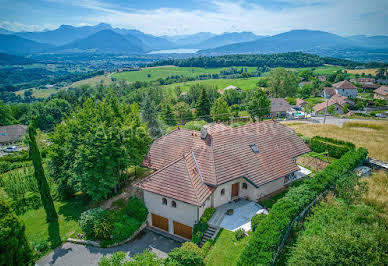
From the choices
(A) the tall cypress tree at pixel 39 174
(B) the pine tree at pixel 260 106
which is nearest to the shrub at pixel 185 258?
(A) the tall cypress tree at pixel 39 174

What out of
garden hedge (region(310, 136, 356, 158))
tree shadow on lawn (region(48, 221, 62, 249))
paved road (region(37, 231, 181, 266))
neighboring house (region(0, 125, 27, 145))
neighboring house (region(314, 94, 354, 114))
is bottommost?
neighboring house (region(0, 125, 27, 145))

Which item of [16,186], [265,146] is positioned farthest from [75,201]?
[265,146]

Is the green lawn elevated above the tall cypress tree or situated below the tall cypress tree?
below

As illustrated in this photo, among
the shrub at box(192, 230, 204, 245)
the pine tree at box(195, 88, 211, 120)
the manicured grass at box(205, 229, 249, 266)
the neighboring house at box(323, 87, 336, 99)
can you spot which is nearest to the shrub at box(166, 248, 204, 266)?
the manicured grass at box(205, 229, 249, 266)

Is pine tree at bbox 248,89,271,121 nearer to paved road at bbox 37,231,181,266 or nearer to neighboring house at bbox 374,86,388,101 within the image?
paved road at bbox 37,231,181,266

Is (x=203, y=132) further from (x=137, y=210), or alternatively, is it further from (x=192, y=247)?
(x=192, y=247)

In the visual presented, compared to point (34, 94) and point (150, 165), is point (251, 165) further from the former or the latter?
point (34, 94)

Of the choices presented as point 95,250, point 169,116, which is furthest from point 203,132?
point 169,116
